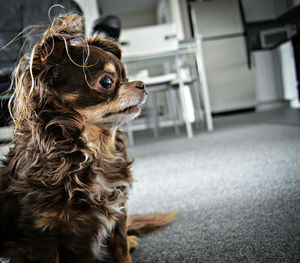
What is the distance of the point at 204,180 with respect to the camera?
158 cm

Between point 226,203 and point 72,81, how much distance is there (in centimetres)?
76

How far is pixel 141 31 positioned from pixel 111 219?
283 cm

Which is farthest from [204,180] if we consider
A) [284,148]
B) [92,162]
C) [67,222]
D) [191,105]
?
[191,105]

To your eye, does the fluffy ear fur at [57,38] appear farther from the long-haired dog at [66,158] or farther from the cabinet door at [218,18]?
the cabinet door at [218,18]

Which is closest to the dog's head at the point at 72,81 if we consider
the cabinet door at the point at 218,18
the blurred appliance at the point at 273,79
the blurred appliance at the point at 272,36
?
the cabinet door at the point at 218,18

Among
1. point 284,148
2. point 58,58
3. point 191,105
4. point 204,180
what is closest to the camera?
point 58,58

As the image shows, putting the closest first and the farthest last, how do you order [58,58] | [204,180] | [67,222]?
[67,222]
[58,58]
[204,180]

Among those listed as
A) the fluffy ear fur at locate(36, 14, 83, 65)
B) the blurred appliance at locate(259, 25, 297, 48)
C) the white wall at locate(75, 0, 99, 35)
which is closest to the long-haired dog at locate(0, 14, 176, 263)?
the fluffy ear fur at locate(36, 14, 83, 65)

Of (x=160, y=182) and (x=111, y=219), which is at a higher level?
(x=111, y=219)

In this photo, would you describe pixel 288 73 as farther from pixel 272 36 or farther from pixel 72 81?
pixel 72 81

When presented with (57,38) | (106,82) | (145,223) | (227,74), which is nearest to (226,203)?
(145,223)

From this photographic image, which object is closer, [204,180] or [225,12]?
[204,180]

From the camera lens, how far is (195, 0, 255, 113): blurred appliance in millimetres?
6602

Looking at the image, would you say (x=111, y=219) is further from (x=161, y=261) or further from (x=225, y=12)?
(x=225, y=12)
